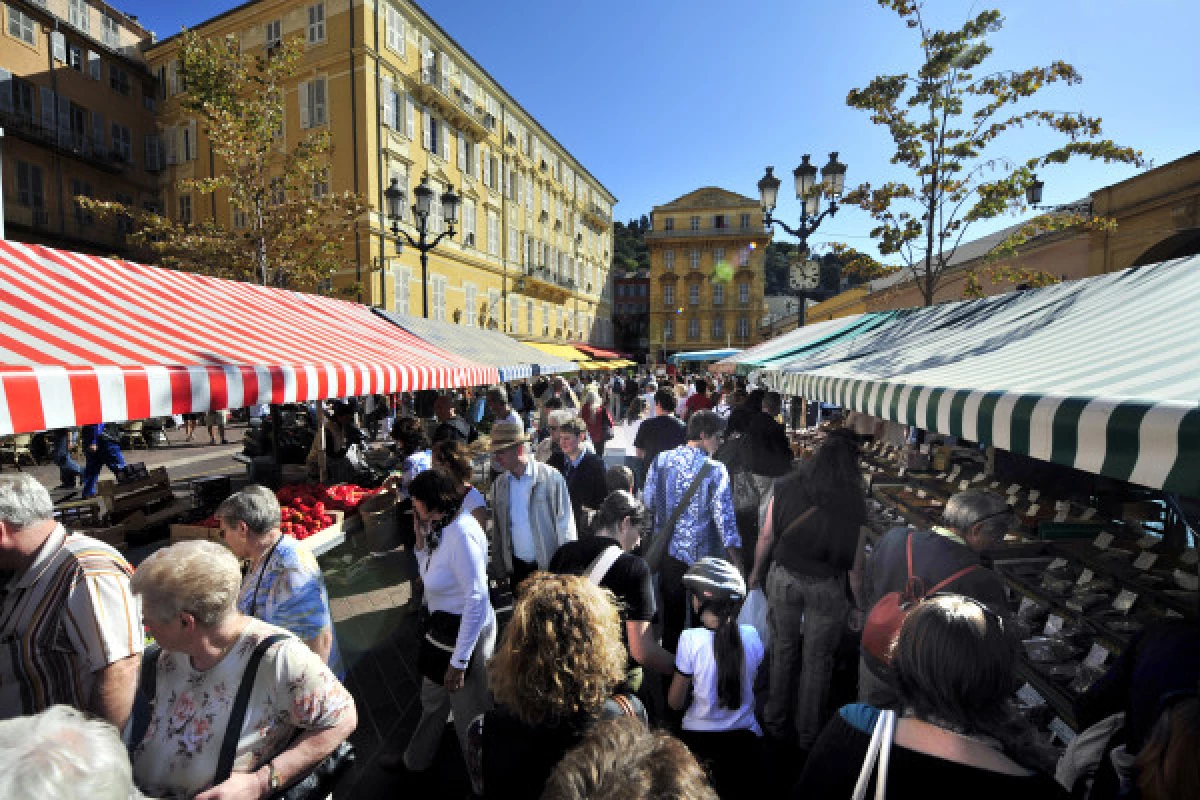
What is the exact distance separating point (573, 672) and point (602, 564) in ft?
3.09

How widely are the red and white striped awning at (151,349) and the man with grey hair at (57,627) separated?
529 millimetres

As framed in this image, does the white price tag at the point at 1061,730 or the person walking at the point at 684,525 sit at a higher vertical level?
the person walking at the point at 684,525

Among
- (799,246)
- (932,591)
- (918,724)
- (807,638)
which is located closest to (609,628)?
(918,724)

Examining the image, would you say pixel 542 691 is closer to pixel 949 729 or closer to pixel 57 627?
pixel 949 729

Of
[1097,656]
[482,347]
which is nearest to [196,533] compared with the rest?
[482,347]

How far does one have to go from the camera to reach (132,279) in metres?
4.22

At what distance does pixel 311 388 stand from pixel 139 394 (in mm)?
1189

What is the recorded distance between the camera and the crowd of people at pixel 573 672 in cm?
124

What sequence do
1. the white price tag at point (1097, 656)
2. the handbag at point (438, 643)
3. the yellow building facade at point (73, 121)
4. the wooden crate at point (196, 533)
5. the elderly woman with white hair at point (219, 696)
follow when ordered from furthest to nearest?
the yellow building facade at point (73, 121)
the wooden crate at point (196, 533)
the handbag at point (438, 643)
the white price tag at point (1097, 656)
the elderly woman with white hair at point (219, 696)

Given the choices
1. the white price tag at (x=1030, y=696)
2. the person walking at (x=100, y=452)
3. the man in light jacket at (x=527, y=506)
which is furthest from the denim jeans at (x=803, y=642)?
the person walking at (x=100, y=452)

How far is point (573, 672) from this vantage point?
5.16 ft

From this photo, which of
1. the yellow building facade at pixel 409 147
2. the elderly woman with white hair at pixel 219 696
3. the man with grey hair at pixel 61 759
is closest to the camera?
the man with grey hair at pixel 61 759

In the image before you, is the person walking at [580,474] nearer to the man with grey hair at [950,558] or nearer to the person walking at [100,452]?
the man with grey hair at [950,558]

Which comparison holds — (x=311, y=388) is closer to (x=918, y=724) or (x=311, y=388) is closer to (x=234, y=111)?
(x=918, y=724)
